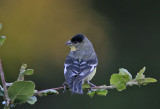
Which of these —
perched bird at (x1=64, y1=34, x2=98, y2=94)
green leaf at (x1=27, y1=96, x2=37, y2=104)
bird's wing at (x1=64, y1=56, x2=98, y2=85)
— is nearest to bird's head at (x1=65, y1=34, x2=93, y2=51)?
perched bird at (x1=64, y1=34, x2=98, y2=94)

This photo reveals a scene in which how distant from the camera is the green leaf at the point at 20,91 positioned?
1.23 meters

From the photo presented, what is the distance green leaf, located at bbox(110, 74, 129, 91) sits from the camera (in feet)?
4.97

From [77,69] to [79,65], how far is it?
114 mm

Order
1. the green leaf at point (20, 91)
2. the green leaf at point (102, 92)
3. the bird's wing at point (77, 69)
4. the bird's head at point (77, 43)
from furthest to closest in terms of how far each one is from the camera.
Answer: the bird's head at point (77, 43) < the bird's wing at point (77, 69) < the green leaf at point (102, 92) < the green leaf at point (20, 91)

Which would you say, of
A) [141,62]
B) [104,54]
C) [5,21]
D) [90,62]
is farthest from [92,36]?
[90,62]

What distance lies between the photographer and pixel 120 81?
1521mm

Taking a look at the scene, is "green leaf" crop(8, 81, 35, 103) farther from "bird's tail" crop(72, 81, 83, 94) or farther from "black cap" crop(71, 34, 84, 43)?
"black cap" crop(71, 34, 84, 43)

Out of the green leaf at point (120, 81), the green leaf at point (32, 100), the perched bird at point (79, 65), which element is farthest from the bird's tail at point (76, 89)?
the green leaf at point (32, 100)

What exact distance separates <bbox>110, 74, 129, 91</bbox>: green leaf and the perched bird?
640 millimetres

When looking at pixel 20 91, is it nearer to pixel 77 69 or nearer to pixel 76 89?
pixel 76 89

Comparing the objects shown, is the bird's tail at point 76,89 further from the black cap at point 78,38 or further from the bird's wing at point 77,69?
the black cap at point 78,38

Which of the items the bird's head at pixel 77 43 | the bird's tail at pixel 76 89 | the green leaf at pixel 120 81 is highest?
the bird's head at pixel 77 43

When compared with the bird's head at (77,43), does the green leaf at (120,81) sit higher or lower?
lower

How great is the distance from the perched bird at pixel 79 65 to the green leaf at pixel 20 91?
0.93m
